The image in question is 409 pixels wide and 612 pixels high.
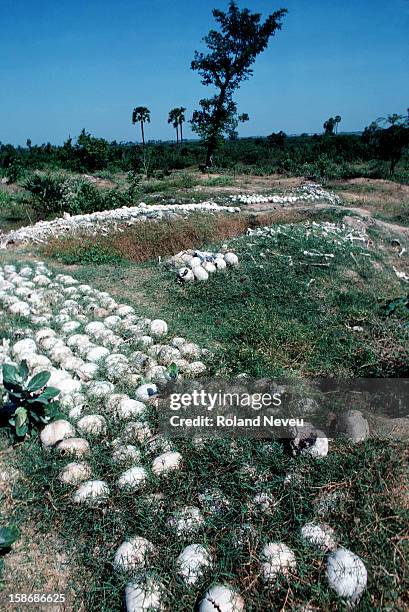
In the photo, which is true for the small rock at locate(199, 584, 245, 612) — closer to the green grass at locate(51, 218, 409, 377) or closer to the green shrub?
the green grass at locate(51, 218, 409, 377)

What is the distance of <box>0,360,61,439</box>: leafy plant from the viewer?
98.3 inches

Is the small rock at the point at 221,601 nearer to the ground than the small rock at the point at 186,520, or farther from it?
nearer to the ground

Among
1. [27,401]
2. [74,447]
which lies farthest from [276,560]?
[27,401]

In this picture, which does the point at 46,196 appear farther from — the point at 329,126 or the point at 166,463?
the point at 329,126

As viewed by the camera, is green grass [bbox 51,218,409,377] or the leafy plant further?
green grass [bbox 51,218,409,377]

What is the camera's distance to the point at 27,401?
2.53 m

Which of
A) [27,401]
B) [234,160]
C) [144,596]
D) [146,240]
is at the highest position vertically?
[234,160]

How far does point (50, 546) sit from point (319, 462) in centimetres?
139

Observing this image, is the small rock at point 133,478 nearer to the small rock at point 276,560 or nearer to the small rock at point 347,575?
the small rock at point 276,560

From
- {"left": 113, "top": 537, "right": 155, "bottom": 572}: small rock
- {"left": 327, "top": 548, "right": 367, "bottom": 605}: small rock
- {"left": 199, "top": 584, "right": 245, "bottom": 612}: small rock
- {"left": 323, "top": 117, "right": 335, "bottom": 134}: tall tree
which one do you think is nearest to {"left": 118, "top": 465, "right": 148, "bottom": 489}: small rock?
{"left": 113, "top": 537, "right": 155, "bottom": 572}: small rock

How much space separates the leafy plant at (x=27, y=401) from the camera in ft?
8.19

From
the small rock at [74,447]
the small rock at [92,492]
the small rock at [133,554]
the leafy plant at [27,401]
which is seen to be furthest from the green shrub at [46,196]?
the small rock at [133,554]

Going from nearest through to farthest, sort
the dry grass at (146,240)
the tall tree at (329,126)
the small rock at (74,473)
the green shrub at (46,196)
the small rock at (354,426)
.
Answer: the small rock at (74,473)
the small rock at (354,426)
the dry grass at (146,240)
the green shrub at (46,196)
the tall tree at (329,126)

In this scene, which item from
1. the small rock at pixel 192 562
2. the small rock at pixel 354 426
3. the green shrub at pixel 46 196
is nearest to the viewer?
the small rock at pixel 192 562
